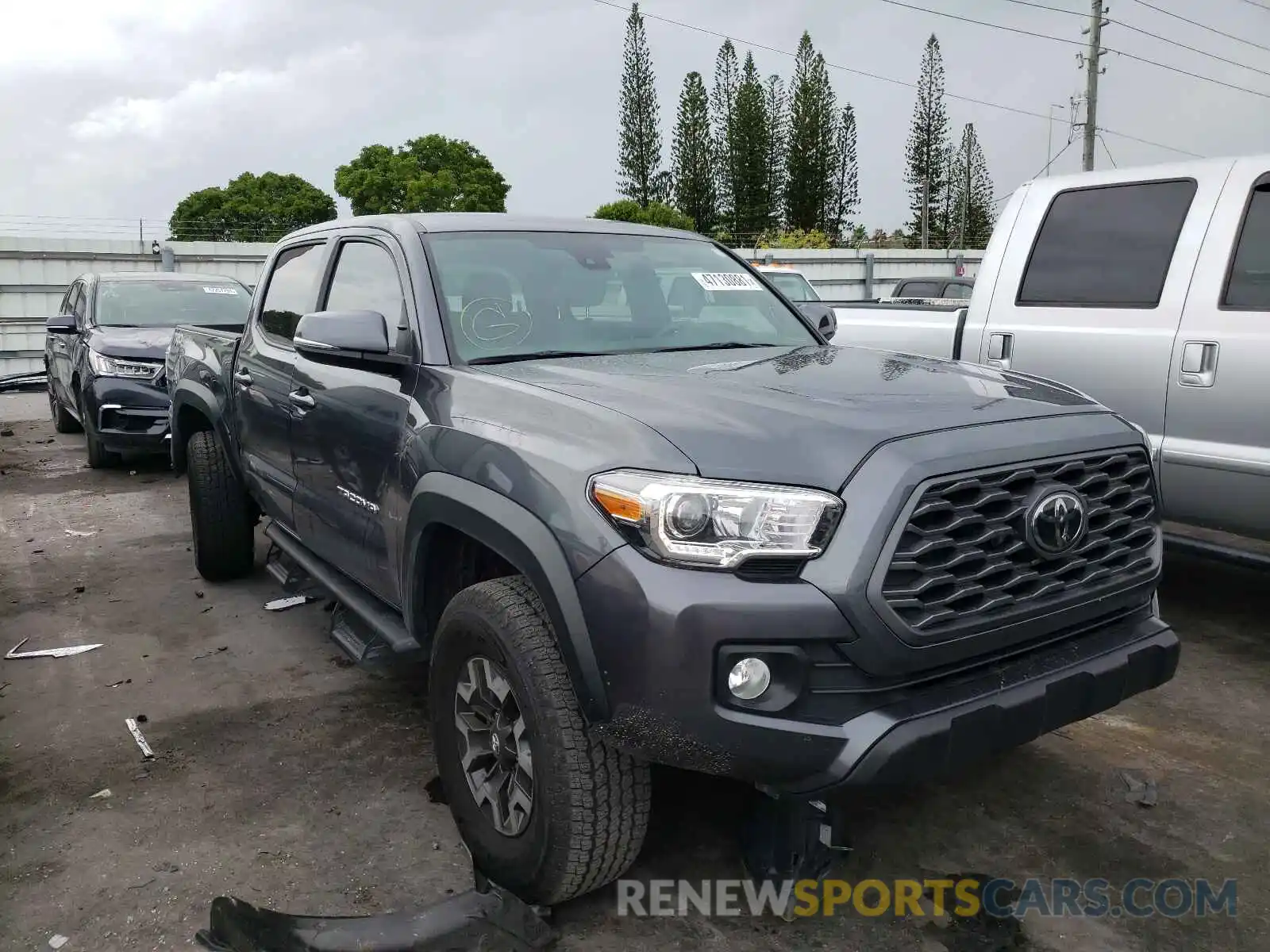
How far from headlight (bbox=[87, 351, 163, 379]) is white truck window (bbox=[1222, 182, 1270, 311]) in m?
7.67

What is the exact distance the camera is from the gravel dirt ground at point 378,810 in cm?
268

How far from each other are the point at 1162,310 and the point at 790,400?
286 centimetres

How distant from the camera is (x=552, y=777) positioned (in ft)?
A: 7.84

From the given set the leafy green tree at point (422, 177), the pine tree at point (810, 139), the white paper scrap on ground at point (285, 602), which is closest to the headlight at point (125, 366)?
the white paper scrap on ground at point (285, 602)

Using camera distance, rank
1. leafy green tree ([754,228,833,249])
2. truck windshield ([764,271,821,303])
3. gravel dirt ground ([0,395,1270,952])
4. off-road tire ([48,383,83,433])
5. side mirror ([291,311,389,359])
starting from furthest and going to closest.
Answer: leafy green tree ([754,228,833,249]), truck windshield ([764,271,821,303]), off-road tire ([48,383,83,433]), side mirror ([291,311,389,359]), gravel dirt ground ([0,395,1270,952])

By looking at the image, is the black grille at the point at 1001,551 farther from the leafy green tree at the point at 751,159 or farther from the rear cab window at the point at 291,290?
the leafy green tree at the point at 751,159

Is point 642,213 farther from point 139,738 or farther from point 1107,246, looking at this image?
point 139,738

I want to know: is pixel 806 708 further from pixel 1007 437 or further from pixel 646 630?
pixel 1007 437

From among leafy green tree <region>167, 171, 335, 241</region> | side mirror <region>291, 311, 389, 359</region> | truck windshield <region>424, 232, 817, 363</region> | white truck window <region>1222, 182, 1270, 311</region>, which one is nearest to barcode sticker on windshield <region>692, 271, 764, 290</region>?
truck windshield <region>424, 232, 817, 363</region>

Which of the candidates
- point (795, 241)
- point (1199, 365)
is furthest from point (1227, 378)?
point (795, 241)

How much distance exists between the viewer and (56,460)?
10.0 m

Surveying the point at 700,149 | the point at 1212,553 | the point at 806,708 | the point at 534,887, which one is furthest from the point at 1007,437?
the point at 700,149

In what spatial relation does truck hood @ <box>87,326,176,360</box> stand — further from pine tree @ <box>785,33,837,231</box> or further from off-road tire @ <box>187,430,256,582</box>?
pine tree @ <box>785,33,837,231</box>

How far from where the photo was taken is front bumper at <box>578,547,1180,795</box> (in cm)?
215
